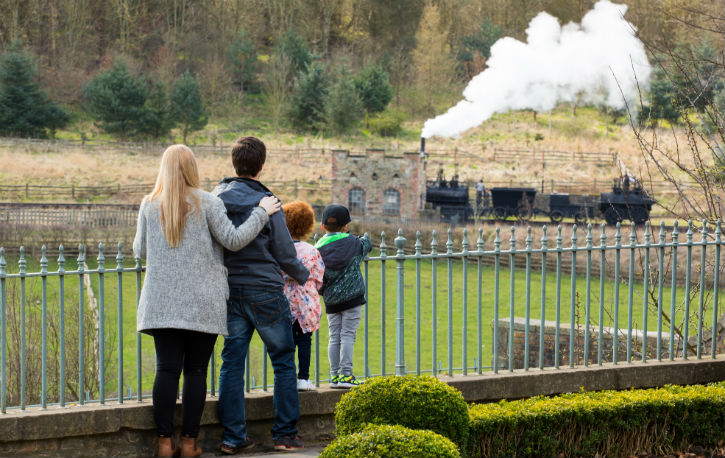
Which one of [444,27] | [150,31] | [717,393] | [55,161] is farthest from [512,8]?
[717,393]

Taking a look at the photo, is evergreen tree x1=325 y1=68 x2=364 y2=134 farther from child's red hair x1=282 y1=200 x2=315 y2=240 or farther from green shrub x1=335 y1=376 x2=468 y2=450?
green shrub x1=335 y1=376 x2=468 y2=450

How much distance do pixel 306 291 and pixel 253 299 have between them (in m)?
0.47

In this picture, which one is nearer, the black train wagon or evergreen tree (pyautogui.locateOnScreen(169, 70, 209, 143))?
the black train wagon

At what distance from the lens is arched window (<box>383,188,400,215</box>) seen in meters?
33.4

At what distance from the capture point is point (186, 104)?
44969 millimetres

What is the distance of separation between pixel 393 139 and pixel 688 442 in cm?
4270

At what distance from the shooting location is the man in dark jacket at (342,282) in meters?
5.02

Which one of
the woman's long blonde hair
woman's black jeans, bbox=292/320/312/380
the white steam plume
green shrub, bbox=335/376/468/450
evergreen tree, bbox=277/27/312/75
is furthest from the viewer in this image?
evergreen tree, bbox=277/27/312/75

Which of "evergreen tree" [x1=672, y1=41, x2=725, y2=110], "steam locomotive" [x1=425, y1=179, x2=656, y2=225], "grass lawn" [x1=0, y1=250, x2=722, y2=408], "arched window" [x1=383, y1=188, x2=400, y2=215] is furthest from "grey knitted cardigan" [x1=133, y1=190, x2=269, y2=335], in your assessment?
"arched window" [x1=383, y1=188, x2=400, y2=215]

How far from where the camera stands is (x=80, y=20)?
176 ft

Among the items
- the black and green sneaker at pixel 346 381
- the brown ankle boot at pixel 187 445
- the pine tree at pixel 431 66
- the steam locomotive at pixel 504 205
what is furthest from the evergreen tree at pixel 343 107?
the brown ankle boot at pixel 187 445

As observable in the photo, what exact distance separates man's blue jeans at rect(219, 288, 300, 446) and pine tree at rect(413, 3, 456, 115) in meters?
47.9

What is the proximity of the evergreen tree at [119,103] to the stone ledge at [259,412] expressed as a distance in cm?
4016

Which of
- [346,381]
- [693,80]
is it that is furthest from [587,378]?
[693,80]
